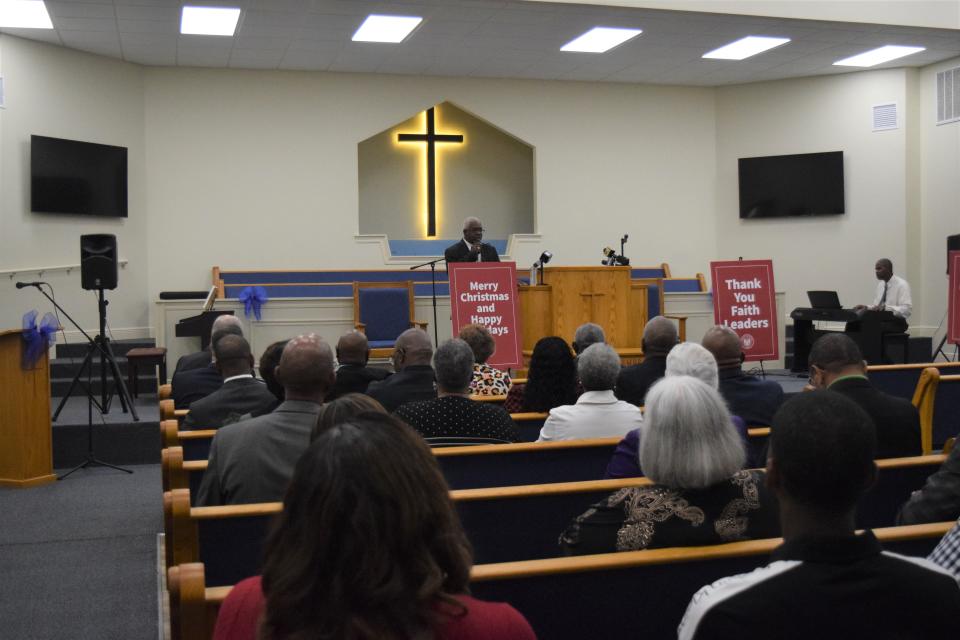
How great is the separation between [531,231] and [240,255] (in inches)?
155

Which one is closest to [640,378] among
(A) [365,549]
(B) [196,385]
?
(B) [196,385]

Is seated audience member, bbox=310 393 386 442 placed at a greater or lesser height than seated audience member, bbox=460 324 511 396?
greater

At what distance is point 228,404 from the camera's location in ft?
13.7

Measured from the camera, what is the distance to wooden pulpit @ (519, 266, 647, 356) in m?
7.66

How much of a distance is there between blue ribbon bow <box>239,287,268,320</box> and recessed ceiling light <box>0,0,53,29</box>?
3.11 meters

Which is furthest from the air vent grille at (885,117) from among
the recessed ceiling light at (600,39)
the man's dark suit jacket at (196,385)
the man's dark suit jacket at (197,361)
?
the man's dark suit jacket at (196,385)

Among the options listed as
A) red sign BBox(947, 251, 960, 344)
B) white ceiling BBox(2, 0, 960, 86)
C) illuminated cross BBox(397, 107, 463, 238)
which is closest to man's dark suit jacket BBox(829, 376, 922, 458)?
red sign BBox(947, 251, 960, 344)

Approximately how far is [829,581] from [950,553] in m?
0.57

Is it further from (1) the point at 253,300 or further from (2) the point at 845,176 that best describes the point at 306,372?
(2) the point at 845,176

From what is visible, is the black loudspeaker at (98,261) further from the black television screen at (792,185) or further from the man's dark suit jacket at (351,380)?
the black television screen at (792,185)

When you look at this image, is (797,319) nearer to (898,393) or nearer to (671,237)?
(671,237)

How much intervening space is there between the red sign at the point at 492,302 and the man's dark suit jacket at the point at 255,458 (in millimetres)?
3892

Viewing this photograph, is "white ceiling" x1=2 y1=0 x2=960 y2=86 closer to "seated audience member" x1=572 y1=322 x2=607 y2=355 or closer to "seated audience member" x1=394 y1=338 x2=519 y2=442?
"seated audience member" x1=572 y1=322 x2=607 y2=355

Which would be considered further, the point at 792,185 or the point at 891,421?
the point at 792,185
